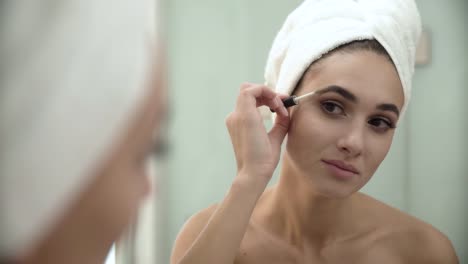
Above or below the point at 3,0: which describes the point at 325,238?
below

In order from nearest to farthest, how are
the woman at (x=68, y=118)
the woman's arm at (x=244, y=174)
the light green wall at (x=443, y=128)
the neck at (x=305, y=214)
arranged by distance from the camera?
the woman at (x=68, y=118), the woman's arm at (x=244, y=174), the neck at (x=305, y=214), the light green wall at (x=443, y=128)

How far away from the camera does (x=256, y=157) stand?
934 millimetres

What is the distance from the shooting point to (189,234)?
113 cm

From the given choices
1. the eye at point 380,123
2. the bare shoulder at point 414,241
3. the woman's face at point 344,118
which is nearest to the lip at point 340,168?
the woman's face at point 344,118


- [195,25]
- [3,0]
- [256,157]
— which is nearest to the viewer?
[3,0]

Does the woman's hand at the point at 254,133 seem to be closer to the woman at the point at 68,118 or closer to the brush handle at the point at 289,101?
the brush handle at the point at 289,101

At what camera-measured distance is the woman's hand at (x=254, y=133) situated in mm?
928

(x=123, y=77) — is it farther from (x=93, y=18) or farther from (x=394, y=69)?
(x=394, y=69)

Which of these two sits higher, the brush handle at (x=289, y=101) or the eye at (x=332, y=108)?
the brush handle at (x=289, y=101)

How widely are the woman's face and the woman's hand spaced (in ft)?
0.19

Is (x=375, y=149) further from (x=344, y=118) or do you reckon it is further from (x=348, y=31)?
(x=348, y=31)

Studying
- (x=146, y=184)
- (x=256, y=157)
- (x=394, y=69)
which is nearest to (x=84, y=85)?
(x=146, y=184)

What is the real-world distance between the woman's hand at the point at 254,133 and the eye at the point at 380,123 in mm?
174

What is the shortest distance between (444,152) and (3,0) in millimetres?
1424
